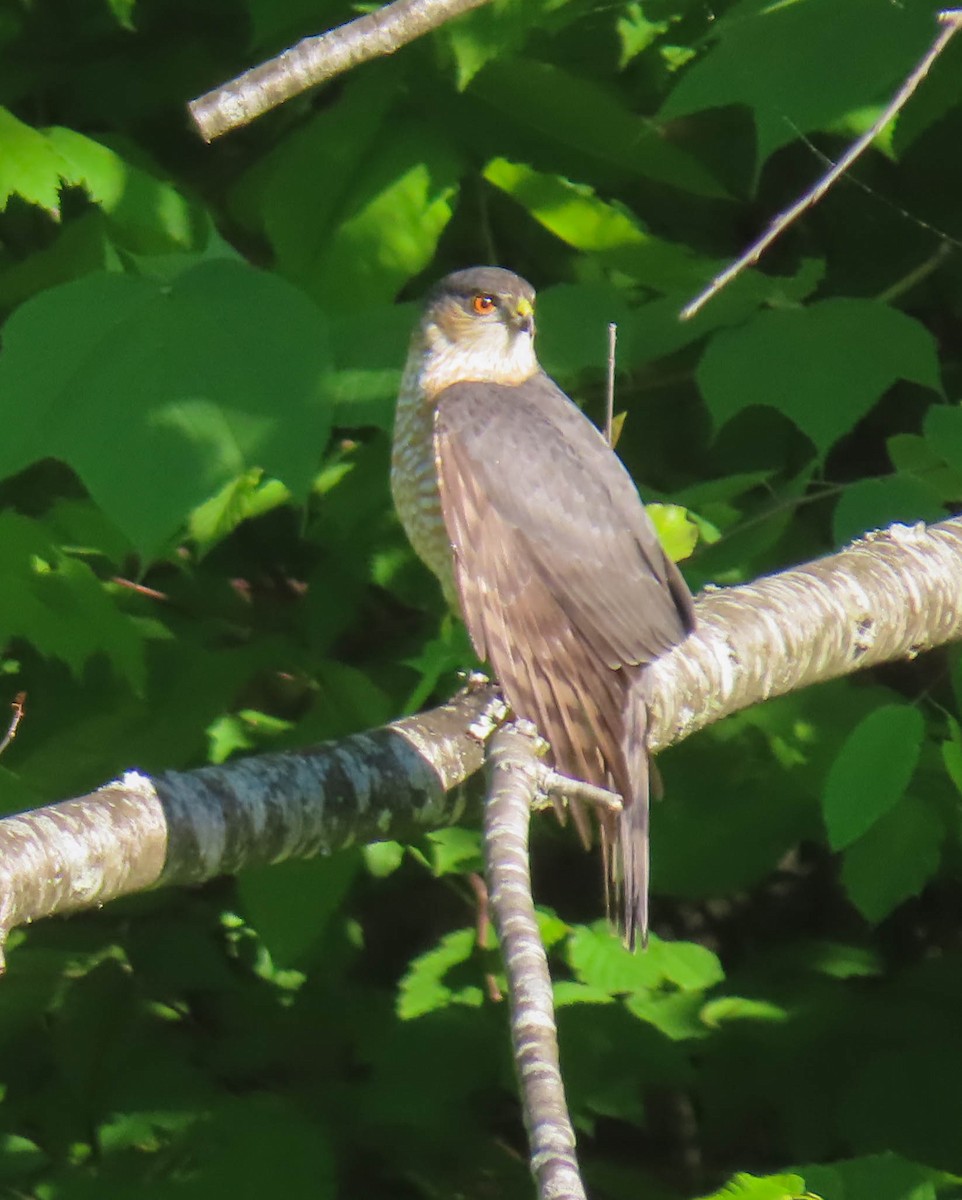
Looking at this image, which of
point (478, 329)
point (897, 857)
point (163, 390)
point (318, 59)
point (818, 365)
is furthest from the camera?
point (478, 329)

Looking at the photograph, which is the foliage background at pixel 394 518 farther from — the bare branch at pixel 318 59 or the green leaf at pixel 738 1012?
the bare branch at pixel 318 59

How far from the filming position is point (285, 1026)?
352 cm

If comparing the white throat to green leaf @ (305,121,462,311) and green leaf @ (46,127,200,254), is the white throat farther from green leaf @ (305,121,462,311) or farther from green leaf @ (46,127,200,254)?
green leaf @ (46,127,200,254)

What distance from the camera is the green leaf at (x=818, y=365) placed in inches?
108

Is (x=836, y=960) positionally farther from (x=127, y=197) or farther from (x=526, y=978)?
(x=526, y=978)

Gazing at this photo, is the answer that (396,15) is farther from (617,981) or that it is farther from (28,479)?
(617,981)

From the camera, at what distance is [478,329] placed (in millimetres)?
3502

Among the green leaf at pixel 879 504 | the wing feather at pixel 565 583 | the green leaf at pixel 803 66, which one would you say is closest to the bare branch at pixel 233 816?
the wing feather at pixel 565 583

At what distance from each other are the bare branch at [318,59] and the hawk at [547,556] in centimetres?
118

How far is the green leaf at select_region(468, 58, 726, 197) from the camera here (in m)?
3.17

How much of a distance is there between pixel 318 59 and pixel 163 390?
0.75 m

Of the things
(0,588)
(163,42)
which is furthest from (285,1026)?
(163,42)

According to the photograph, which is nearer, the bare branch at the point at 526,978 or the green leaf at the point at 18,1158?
the bare branch at the point at 526,978

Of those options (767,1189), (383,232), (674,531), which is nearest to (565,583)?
(674,531)
